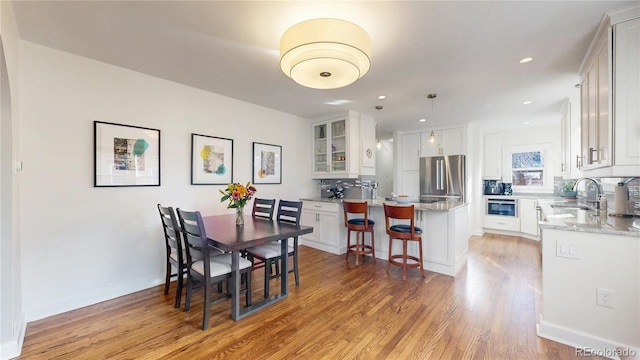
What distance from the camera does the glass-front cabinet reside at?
4.54m

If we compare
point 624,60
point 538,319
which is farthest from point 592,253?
point 624,60

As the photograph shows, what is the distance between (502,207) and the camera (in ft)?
19.0

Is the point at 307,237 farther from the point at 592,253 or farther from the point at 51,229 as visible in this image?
the point at 592,253

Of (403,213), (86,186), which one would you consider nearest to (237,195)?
(86,186)

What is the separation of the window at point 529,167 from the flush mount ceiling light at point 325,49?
18.7 feet

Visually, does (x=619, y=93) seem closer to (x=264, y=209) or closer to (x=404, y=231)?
(x=404, y=231)

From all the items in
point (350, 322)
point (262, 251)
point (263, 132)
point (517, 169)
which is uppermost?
point (263, 132)

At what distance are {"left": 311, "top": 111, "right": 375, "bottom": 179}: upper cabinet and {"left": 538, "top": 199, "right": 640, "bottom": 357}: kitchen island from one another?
2873mm

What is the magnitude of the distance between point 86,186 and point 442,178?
5747mm

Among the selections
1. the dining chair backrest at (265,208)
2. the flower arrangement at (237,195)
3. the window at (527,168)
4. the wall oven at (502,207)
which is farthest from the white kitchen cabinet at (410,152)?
the flower arrangement at (237,195)

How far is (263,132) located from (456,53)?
2.88 metres

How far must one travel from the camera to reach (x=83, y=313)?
2.44 m

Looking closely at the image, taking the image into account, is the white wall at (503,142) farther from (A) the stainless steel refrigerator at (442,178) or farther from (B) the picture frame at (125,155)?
(B) the picture frame at (125,155)

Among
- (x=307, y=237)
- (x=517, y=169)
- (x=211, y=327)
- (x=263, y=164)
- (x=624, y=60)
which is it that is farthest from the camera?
(x=517, y=169)
